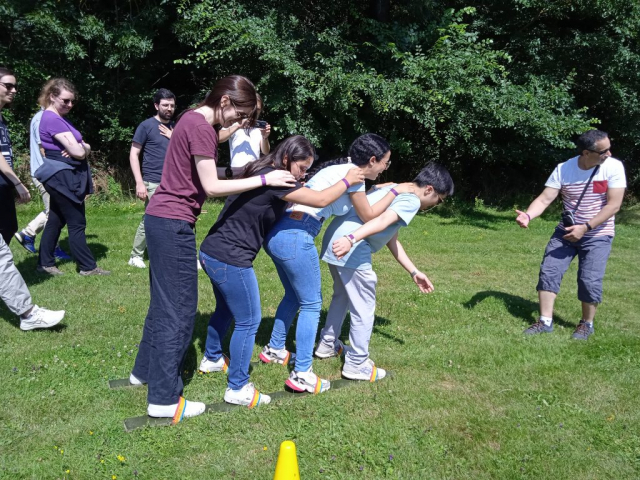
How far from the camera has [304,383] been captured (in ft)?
13.5

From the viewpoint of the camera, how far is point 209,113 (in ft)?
11.1

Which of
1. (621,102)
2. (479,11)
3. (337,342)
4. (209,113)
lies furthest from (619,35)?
(209,113)

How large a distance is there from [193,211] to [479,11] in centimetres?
1318

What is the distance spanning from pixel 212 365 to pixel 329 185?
1.67 m

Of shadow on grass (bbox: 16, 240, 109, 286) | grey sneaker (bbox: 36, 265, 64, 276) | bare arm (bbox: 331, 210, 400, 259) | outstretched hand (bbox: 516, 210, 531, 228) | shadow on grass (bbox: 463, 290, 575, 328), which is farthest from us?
grey sneaker (bbox: 36, 265, 64, 276)

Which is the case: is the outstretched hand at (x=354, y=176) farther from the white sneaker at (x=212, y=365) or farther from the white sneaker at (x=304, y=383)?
the white sneaker at (x=212, y=365)

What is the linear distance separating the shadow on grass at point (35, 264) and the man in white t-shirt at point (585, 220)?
5.32 m

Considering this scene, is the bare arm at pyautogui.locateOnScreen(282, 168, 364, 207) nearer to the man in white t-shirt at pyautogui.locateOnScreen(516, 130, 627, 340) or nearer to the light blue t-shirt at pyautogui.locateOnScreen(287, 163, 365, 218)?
the light blue t-shirt at pyautogui.locateOnScreen(287, 163, 365, 218)

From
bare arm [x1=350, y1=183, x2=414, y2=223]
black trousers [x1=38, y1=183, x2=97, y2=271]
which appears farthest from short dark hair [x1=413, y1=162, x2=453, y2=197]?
black trousers [x1=38, y1=183, x2=97, y2=271]

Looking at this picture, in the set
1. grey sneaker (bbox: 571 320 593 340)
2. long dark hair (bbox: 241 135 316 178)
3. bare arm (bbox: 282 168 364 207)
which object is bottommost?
grey sneaker (bbox: 571 320 593 340)

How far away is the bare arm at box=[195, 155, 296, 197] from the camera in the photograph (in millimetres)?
3279

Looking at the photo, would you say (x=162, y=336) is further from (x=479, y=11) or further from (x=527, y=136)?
(x=479, y=11)

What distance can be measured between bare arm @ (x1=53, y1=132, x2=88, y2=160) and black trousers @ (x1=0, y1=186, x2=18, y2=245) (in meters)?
0.86

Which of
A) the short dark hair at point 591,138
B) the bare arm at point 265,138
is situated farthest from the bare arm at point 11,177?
the short dark hair at point 591,138
